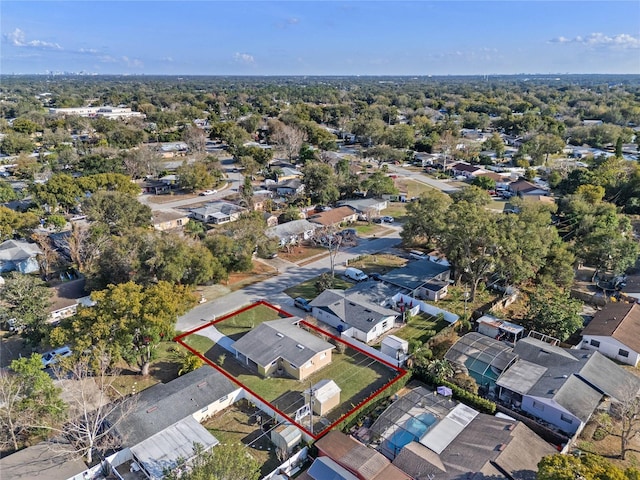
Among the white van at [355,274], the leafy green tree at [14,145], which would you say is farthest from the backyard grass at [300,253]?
the leafy green tree at [14,145]

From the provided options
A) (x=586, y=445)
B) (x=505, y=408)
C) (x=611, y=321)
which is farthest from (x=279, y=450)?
(x=611, y=321)

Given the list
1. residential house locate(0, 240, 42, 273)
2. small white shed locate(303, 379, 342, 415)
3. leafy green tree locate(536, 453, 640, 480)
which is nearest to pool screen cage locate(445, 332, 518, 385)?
small white shed locate(303, 379, 342, 415)

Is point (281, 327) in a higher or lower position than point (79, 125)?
lower

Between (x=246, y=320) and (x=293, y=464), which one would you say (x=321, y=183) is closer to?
(x=246, y=320)

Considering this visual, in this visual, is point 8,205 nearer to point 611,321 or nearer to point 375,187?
point 375,187

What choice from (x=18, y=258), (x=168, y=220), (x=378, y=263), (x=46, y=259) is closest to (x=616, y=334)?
(x=378, y=263)

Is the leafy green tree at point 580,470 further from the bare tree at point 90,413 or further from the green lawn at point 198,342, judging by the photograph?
the green lawn at point 198,342

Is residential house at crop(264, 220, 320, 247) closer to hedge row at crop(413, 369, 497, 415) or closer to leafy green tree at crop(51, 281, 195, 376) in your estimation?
leafy green tree at crop(51, 281, 195, 376)
